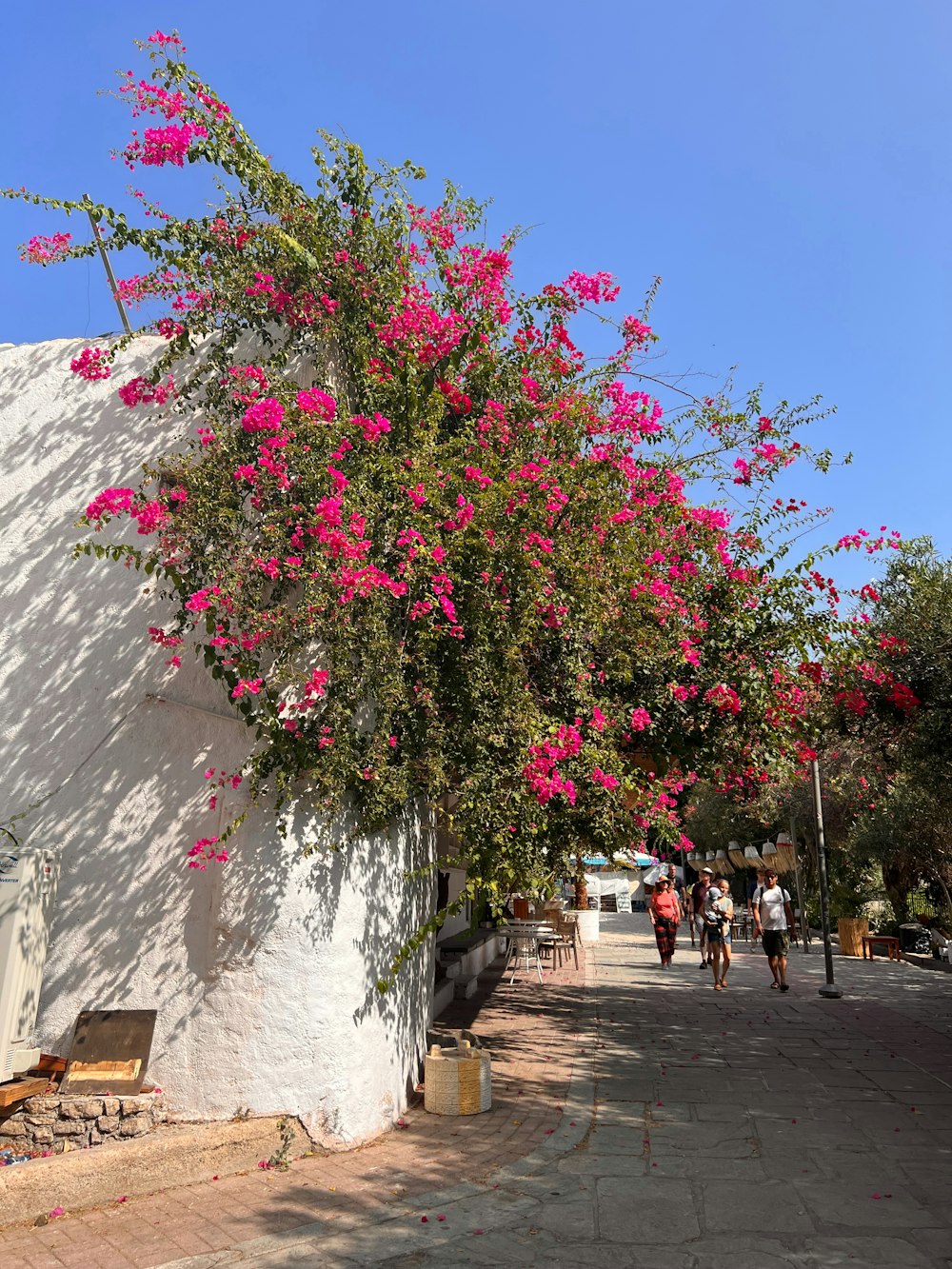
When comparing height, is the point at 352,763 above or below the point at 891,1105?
above

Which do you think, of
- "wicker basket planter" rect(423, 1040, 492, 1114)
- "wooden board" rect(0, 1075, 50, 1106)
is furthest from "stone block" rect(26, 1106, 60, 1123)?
"wicker basket planter" rect(423, 1040, 492, 1114)

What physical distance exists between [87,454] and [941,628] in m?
8.47

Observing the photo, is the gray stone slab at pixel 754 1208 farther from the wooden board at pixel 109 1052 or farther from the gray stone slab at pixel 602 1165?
the wooden board at pixel 109 1052

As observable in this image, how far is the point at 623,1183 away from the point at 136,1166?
9.06ft

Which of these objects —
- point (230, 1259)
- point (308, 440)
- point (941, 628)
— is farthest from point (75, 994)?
point (941, 628)

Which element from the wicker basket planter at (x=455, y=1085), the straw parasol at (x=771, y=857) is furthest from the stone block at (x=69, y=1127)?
the straw parasol at (x=771, y=857)

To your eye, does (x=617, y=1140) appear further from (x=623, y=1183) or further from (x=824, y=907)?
(x=824, y=907)

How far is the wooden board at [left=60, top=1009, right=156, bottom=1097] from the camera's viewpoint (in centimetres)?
564

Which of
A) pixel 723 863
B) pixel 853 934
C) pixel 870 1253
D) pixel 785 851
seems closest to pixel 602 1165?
pixel 870 1253

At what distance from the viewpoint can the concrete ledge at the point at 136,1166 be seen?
192 inches

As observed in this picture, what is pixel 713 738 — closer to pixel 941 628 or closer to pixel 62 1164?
pixel 941 628

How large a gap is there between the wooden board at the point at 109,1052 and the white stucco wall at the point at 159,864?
0.09m

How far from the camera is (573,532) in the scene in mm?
7375

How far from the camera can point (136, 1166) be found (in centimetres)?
519
